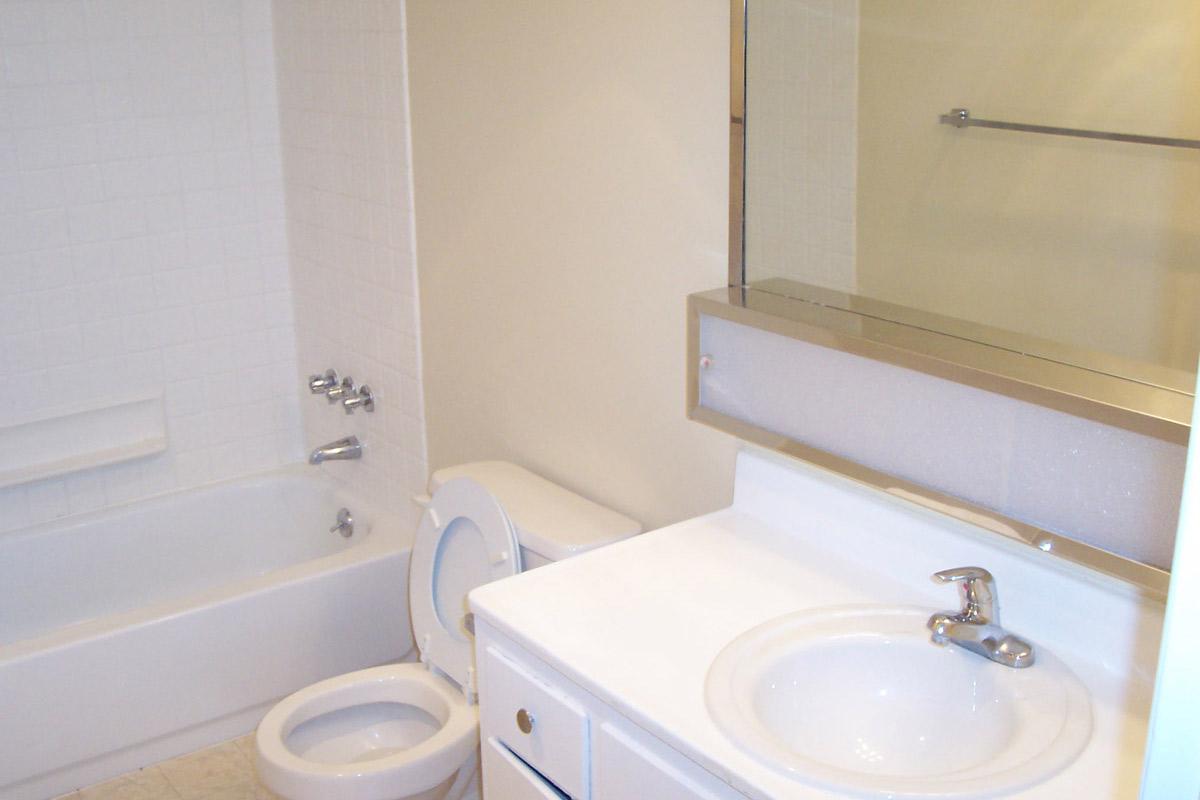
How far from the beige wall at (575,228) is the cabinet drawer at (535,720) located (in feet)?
1.80

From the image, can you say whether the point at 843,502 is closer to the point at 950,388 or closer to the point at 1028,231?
the point at 950,388

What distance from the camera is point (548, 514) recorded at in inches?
90.2

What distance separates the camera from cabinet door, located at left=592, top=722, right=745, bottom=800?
1.41 meters

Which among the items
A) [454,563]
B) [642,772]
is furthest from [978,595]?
[454,563]

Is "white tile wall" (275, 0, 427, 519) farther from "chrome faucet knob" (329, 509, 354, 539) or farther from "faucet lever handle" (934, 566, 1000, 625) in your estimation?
"faucet lever handle" (934, 566, 1000, 625)

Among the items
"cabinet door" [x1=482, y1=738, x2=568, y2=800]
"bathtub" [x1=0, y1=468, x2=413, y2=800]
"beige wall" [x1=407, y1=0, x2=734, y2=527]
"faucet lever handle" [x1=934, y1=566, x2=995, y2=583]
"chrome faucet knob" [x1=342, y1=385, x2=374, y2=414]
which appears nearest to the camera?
"faucet lever handle" [x1=934, y1=566, x2=995, y2=583]

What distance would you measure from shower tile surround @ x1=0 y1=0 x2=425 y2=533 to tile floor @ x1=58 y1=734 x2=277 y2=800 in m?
0.71

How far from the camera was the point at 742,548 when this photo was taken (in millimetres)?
1893

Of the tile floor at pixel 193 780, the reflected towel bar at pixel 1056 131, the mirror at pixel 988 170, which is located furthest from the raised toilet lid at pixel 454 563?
the reflected towel bar at pixel 1056 131

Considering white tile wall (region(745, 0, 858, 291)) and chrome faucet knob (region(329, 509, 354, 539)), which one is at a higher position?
white tile wall (region(745, 0, 858, 291))

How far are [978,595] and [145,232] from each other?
2.42 metres

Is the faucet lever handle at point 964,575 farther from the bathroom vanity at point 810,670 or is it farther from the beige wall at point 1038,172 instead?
the beige wall at point 1038,172

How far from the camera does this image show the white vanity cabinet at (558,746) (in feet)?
4.82

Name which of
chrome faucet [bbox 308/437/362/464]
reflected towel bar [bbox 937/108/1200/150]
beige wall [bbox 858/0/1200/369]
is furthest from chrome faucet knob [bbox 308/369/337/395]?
reflected towel bar [bbox 937/108/1200/150]
